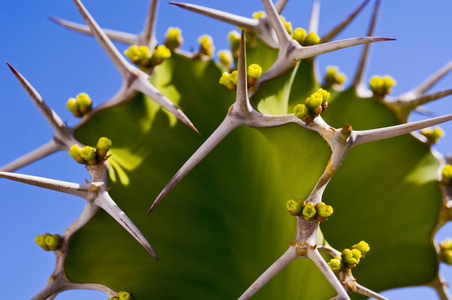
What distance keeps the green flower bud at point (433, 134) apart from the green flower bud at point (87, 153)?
1.16 m

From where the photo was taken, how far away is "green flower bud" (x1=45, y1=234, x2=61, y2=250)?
1.48 m

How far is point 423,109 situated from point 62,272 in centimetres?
145

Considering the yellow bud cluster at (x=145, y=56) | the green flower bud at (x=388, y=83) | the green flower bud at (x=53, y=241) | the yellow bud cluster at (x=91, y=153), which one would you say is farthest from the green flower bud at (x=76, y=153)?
the green flower bud at (x=388, y=83)

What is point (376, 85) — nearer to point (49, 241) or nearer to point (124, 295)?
point (124, 295)

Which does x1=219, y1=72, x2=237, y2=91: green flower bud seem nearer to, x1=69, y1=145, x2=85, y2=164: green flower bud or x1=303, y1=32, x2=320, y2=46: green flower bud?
x1=303, y1=32, x2=320, y2=46: green flower bud

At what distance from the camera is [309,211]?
1.19m

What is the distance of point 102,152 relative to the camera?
4.91 feet

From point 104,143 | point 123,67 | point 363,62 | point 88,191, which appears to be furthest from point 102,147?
point 363,62

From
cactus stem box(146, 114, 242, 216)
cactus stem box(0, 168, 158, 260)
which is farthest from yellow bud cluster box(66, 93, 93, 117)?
cactus stem box(146, 114, 242, 216)

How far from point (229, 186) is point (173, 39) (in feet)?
1.96

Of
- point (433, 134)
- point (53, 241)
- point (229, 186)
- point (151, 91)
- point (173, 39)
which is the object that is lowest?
point (433, 134)

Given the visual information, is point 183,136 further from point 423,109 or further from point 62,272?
point 423,109

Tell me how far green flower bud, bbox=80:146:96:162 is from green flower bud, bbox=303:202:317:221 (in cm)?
67

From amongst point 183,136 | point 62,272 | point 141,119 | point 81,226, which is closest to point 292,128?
point 183,136
